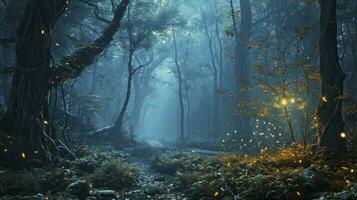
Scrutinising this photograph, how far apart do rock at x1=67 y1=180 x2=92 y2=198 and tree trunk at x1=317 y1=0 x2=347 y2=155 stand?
708cm

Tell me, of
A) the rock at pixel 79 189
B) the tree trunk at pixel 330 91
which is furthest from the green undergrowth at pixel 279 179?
the rock at pixel 79 189

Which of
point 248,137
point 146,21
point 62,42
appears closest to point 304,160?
point 248,137

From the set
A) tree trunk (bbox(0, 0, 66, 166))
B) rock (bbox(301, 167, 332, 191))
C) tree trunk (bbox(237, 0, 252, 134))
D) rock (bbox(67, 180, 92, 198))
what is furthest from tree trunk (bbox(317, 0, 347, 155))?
tree trunk (bbox(237, 0, 252, 134))

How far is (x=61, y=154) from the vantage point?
14.6 meters

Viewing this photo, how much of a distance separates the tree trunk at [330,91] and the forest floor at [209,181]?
2.15 ft

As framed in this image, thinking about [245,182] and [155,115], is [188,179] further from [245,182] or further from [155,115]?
[155,115]

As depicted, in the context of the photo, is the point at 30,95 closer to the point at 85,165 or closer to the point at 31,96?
the point at 31,96

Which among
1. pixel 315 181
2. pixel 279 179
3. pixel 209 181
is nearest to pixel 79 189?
pixel 209 181

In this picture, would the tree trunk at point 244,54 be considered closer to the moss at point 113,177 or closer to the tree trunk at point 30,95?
the moss at point 113,177

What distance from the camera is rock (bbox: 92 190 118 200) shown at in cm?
1020

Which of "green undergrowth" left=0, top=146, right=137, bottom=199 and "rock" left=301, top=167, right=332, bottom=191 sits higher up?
"rock" left=301, top=167, right=332, bottom=191

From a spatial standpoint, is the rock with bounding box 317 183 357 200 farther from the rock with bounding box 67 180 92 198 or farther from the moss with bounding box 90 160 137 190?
the moss with bounding box 90 160 137 190

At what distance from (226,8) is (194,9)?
14.7 ft

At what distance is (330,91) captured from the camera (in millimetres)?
11594
